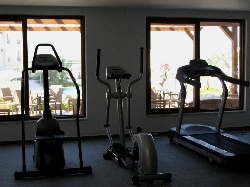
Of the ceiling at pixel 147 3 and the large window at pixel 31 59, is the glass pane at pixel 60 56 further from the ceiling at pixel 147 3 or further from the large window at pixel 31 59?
the ceiling at pixel 147 3

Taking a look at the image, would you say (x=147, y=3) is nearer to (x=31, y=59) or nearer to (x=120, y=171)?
(x=31, y=59)

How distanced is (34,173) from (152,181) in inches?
61.5

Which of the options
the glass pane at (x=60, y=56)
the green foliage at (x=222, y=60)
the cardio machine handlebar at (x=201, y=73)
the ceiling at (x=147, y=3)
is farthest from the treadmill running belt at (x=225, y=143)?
the glass pane at (x=60, y=56)

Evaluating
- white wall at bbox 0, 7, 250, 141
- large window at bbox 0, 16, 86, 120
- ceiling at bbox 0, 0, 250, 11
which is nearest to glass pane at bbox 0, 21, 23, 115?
large window at bbox 0, 16, 86, 120

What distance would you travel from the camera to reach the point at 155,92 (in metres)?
8.35

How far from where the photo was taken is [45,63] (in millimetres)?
5359

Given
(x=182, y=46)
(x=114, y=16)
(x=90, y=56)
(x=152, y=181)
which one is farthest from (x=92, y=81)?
(x=152, y=181)

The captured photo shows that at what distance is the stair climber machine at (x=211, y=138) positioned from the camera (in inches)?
214

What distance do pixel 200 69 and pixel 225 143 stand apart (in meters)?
1.33

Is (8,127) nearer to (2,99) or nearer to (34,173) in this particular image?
(2,99)

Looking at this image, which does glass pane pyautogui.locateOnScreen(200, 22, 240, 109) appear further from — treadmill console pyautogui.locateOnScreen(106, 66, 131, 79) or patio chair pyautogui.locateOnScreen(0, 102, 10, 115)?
patio chair pyautogui.locateOnScreen(0, 102, 10, 115)

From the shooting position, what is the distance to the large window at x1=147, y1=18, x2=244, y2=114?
831 centimetres

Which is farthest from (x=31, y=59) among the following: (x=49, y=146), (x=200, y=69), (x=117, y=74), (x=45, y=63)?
(x=200, y=69)

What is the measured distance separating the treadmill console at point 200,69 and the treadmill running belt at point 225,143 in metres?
1.09
